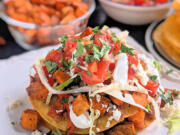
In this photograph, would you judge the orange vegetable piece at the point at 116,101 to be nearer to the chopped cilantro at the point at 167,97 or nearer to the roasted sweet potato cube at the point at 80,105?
the roasted sweet potato cube at the point at 80,105

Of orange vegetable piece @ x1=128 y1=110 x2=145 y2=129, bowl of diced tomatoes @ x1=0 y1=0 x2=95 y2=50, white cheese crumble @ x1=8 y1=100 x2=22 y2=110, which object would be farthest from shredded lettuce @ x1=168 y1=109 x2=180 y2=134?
bowl of diced tomatoes @ x1=0 y1=0 x2=95 y2=50

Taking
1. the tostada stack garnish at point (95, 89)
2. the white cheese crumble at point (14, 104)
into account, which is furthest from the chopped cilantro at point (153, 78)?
the white cheese crumble at point (14, 104)

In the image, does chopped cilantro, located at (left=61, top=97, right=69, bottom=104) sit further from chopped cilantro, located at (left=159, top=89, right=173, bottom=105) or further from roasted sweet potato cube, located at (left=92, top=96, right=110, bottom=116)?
chopped cilantro, located at (left=159, top=89, right=173, bottom=105)

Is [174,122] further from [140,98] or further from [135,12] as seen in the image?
[135,12]

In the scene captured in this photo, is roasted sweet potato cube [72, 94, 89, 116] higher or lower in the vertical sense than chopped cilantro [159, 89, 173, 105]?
higher

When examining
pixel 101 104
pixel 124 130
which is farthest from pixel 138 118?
pixel 101 104

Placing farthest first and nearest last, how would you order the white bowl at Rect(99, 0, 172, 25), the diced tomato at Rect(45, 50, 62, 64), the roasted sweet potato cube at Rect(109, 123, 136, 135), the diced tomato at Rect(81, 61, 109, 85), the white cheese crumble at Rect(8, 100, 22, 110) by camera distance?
1. the white bowl at Rect(99, 0, 172, 25)
2. the white cheese crumble at Rect(8, 100, 22, 110)
3. the diced tomato at Rect(45, 50, 62, 64)
4. the roasted sweet potato cube at Rect(109, 123, 136, 135)
5. the diced tomato at Rect(81, 61, 109, 85)
